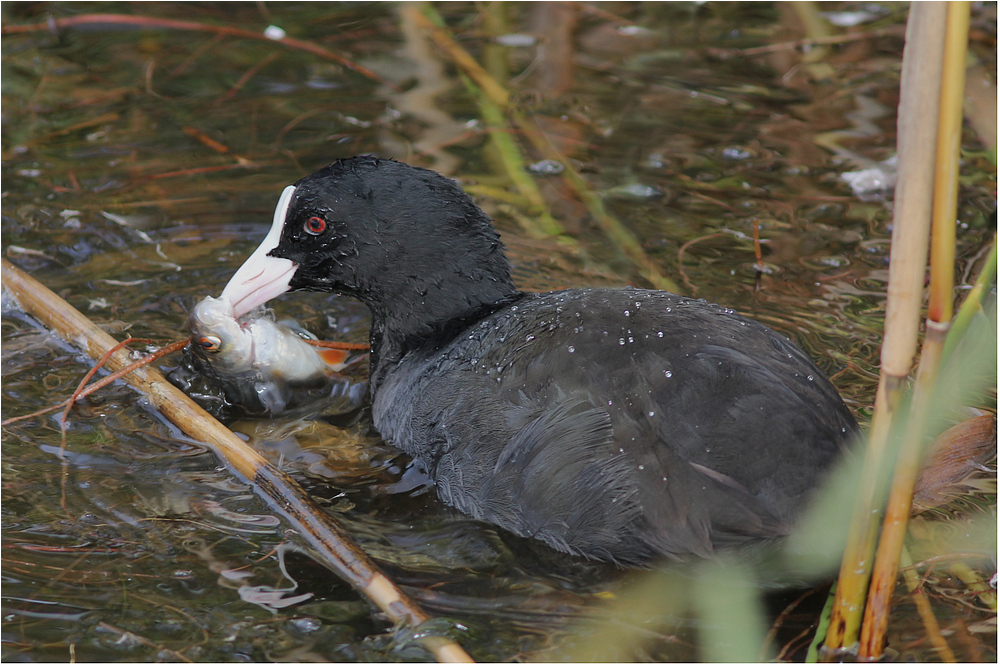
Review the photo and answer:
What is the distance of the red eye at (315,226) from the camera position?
2.78 meters

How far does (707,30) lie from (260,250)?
3444mm

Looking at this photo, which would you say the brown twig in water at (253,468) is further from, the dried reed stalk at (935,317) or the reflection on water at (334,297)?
the dried reed stalk at (935,317)

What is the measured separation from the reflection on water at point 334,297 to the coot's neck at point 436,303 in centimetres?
31

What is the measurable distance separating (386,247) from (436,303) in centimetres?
20

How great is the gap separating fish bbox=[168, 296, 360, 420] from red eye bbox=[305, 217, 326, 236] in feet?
0.98

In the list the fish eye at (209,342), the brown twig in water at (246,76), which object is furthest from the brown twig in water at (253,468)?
the brown twig in water at (246,76)

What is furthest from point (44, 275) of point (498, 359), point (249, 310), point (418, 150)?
point (498, 359)

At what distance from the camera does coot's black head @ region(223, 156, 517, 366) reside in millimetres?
2764

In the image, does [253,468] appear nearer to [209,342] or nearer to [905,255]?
[209,342]

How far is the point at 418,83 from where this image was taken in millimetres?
4988

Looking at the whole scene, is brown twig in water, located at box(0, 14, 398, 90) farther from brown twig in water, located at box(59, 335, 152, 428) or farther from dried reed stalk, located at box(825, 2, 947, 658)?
dried reed stalk, located at box(825, 2, 947, 658)

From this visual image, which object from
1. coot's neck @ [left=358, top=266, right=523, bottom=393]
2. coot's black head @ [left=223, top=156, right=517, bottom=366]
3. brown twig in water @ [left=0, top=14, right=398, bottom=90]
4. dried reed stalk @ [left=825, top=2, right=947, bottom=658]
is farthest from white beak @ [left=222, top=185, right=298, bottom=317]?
brown twig in water @ [left=0, top=14, right=398, bottom=90]

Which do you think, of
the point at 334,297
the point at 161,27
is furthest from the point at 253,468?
the point at 161,27

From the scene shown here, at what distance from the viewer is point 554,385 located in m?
2.34
